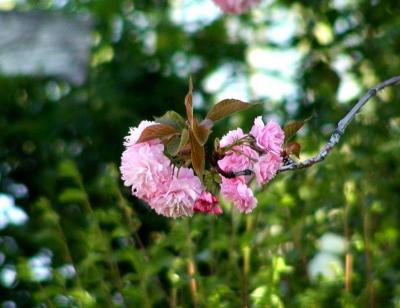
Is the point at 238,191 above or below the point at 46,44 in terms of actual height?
below

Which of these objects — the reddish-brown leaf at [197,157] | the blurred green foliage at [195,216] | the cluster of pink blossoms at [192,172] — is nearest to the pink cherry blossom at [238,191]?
the cluster of pink blossoms at [192,172]

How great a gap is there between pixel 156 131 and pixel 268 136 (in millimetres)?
208

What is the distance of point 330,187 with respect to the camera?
315 cm

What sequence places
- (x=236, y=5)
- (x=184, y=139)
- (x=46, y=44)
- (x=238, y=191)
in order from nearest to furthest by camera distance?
(x=184, y=139) < (x=238, y=191) < (x=236, y=5) < (x=46, y=44)

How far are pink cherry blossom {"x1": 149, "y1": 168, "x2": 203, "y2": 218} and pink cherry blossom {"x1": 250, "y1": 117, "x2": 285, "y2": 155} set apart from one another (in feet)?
0.45

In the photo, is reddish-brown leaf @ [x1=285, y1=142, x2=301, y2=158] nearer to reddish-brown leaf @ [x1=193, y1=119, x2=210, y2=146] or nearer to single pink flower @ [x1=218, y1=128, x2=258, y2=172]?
single pink flower @ [x1=218, y1=128, x2=258, y2=172]

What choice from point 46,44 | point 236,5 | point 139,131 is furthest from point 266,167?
point 46,44

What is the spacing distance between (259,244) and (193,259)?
29cm

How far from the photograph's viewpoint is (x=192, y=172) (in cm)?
190

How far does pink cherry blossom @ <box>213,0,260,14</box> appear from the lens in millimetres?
3896

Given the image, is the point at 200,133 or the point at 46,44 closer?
the point at 200,133

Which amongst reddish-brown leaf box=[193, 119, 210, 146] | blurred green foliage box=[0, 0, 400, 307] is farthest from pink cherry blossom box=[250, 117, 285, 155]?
blurred green foliage box=[0, 0, 400, 307]

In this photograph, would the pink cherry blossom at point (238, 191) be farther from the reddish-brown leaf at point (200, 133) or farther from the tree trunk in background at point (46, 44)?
the tree trunk in background at point (46, 44)

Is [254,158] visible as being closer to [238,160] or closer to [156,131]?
[238,160]
